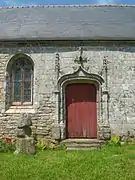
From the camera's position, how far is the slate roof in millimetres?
12414

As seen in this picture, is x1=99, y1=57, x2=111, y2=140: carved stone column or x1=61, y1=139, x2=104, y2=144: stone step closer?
x1=61, y1=139, x2=104, y2=144: stone step

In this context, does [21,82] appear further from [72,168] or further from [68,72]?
[72,168]

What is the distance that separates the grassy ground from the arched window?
394 centimetres

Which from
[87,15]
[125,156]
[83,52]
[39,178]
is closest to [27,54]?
[83,52]

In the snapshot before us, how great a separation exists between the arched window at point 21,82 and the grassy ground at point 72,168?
12.9ft

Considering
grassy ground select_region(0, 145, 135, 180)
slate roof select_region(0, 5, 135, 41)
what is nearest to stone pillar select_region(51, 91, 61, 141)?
slate roof select_region(0, 5, 135, 41)

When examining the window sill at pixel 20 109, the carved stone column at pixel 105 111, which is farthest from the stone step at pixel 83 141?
the window sill at pixel 20 109

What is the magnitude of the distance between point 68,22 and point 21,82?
3206 mm

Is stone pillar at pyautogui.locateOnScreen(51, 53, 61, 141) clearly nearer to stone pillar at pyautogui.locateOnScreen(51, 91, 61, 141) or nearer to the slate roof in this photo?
stone pillar at pyautogui.locateOnScreen(51, 91, 61, 141)

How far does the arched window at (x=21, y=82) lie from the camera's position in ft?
41.6

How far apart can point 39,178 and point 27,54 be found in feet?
22.2

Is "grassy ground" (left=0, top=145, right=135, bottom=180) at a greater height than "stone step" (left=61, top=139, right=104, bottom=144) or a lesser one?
lesser

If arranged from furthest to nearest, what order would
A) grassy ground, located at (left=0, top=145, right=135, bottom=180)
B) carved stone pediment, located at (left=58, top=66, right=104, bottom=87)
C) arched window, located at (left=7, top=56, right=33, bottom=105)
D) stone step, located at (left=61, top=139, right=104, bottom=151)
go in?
arched window, located at (left=7, top=56, right=33, bottom=105) → carved stone pediment, located at (left=58, top=66, right=104, bottom=87) → stone step, located at (left=61, top=139, right=104, bottom=151) → grassy ground, located at (left=0, top=145, right=135, bottom=180)

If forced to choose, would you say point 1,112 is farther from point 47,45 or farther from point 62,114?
point 47,45
